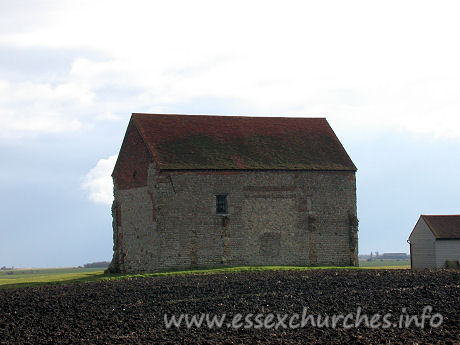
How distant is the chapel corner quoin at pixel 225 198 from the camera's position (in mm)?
43625

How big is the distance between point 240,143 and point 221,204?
18.6ft

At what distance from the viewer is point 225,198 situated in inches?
1775

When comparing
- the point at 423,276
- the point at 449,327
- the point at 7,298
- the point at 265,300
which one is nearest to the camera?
the point at 449,327

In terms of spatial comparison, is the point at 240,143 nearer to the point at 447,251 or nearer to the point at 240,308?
the point at 447,251

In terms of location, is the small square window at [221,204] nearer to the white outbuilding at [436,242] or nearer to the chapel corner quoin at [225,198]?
the chapel corner quoin at [225,198]

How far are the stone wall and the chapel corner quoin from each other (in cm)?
7

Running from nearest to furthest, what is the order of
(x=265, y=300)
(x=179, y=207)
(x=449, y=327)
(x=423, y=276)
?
1. (x=449, y=327)
2. (x=265, y=300)
3. (x=423, y=276)
4. (x=179, y=207)

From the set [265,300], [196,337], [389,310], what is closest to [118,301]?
[265,300]

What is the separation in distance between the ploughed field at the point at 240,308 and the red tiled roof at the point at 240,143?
10.5 metres

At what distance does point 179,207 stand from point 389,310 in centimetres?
2153

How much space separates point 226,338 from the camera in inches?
794

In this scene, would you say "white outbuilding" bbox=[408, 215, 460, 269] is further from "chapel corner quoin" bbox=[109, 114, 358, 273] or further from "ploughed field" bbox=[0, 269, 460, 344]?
"ploughed field" bbox=[0, 269, 460, 344]

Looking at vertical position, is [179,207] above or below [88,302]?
above

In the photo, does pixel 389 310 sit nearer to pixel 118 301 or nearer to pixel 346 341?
pixel 346 341
